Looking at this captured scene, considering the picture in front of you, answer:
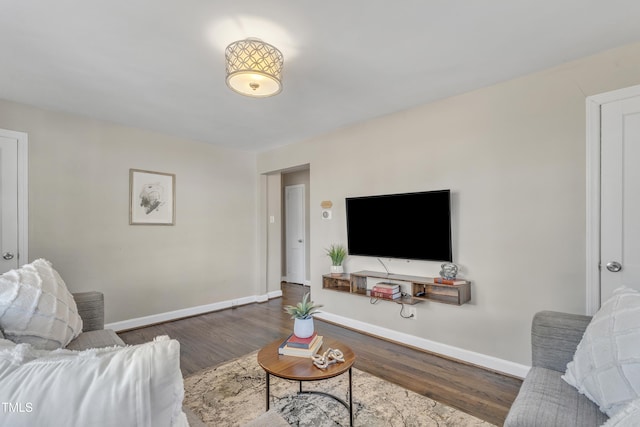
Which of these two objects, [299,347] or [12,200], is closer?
[299,347]

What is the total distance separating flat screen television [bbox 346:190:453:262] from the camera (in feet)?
9.28

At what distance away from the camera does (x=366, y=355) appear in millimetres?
2873

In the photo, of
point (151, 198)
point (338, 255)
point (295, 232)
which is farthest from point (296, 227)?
point (151, 198)

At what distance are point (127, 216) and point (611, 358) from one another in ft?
14.1

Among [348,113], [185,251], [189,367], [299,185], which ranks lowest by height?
[189,367]

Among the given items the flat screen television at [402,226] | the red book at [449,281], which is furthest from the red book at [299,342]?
the flat screen television at [402,226]

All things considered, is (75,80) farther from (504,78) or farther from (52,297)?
(504,78)

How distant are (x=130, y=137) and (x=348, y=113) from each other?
2.63 metres

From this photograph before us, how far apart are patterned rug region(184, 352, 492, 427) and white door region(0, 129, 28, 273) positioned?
2.15m

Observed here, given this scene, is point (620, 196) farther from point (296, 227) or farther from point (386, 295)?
point (296, 227)

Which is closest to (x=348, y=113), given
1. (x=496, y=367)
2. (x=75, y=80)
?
(x=75, y=80)

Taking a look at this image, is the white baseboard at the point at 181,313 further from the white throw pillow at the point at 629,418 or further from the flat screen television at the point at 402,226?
the white throw pillow at the point at 629,418

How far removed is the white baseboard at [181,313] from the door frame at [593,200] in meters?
4.04

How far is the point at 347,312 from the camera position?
3691 mm
